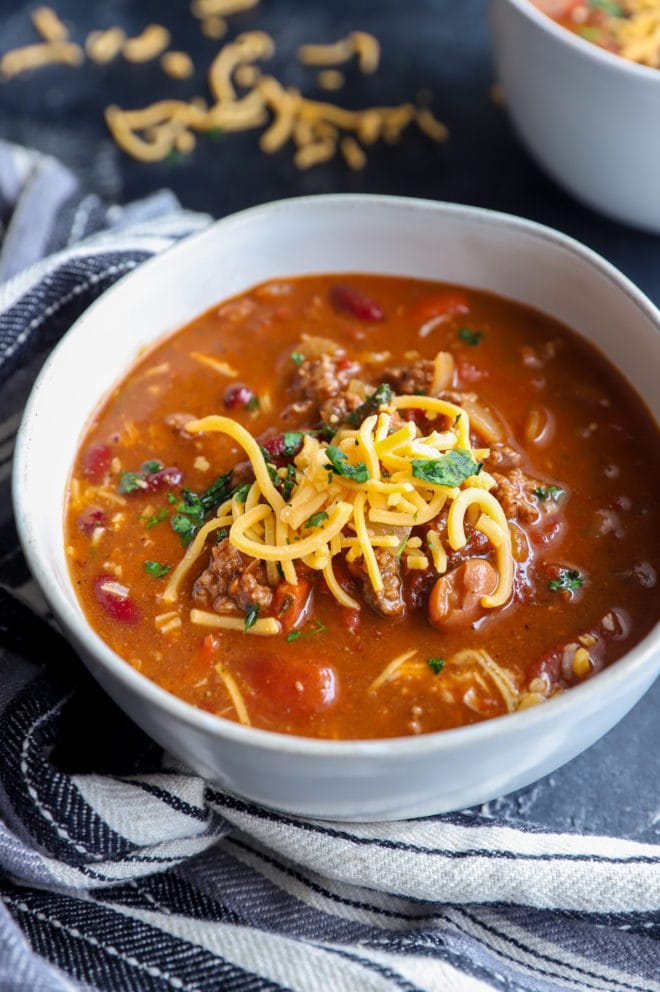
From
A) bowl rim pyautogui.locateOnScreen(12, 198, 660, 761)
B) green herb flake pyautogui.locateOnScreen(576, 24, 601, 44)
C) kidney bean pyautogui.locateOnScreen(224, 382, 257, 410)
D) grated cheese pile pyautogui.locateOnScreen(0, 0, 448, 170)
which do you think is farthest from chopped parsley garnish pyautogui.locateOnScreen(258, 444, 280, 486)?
green herb flake pyautogui.locateOnScreen(576, 24, 601, 44)

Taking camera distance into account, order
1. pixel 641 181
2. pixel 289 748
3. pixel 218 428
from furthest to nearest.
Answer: pixel 641 181 → pixel 218 428 → pixel 289 748

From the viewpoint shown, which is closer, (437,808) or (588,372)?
(437,808)

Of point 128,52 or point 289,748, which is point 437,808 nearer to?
point 289,748

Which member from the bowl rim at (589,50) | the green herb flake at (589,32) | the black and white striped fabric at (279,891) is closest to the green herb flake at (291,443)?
the black and white striped fabric at (279,891)

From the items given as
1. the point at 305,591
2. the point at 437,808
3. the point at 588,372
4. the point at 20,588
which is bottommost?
the point at 20,588

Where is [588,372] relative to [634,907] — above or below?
above

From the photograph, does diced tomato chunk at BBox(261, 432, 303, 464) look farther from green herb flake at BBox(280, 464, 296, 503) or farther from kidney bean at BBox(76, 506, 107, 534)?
kidney bean at BBox(76, 506, 107, 534)

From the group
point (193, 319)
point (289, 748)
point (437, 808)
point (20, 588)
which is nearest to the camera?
point (289, 748)

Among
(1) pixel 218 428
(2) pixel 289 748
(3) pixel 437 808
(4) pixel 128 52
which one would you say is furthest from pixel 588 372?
(4) pixel 128 52
